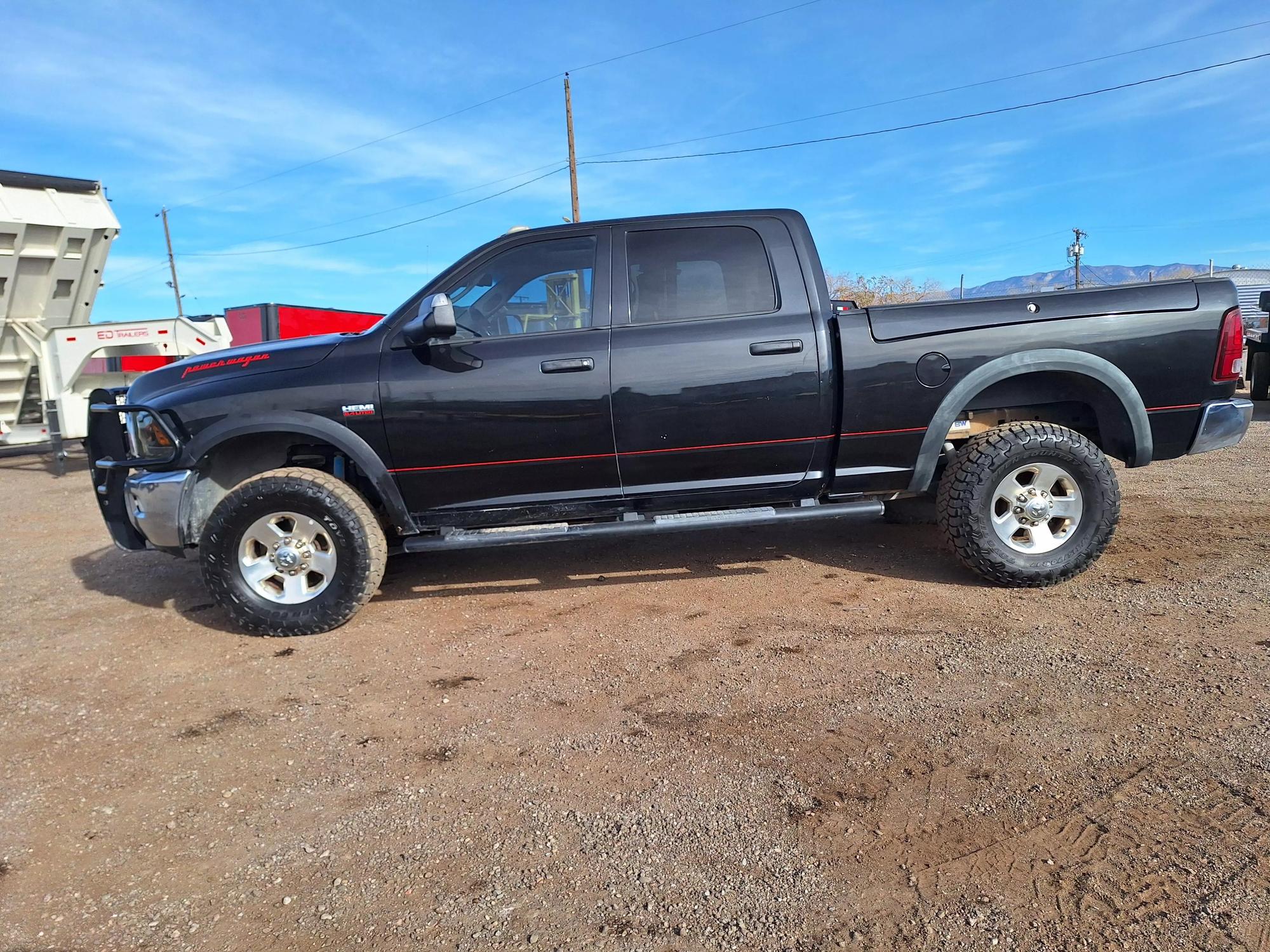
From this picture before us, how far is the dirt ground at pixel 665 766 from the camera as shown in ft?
6.60

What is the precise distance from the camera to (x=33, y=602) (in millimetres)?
4836

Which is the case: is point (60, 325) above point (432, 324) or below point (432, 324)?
above

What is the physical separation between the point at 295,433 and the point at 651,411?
1.83 meters

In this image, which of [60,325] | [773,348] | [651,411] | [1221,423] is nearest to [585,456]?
[651,411]

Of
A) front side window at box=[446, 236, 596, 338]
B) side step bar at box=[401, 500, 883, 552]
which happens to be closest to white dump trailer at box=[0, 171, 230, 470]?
front side window at box=[446, 236, 596, 338]

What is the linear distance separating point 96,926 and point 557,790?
1267 mm

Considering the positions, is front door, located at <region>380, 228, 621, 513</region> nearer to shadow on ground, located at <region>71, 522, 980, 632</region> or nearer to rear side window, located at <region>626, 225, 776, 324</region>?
rear side window, located at <region>626, 225, 776, 324</region>

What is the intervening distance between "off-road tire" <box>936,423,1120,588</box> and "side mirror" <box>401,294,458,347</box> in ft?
8.96

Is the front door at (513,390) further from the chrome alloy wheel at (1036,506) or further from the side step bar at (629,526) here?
the chrome alloy wheel at (1036,506)

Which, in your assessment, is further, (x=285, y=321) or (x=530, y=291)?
(x=285, y=321)

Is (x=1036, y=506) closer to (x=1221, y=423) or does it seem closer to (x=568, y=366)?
(x=1221, y=423)

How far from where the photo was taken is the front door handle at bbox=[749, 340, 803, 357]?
4.07 meters

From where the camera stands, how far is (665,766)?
2691mm

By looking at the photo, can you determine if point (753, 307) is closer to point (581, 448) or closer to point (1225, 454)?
point (581, 448)
